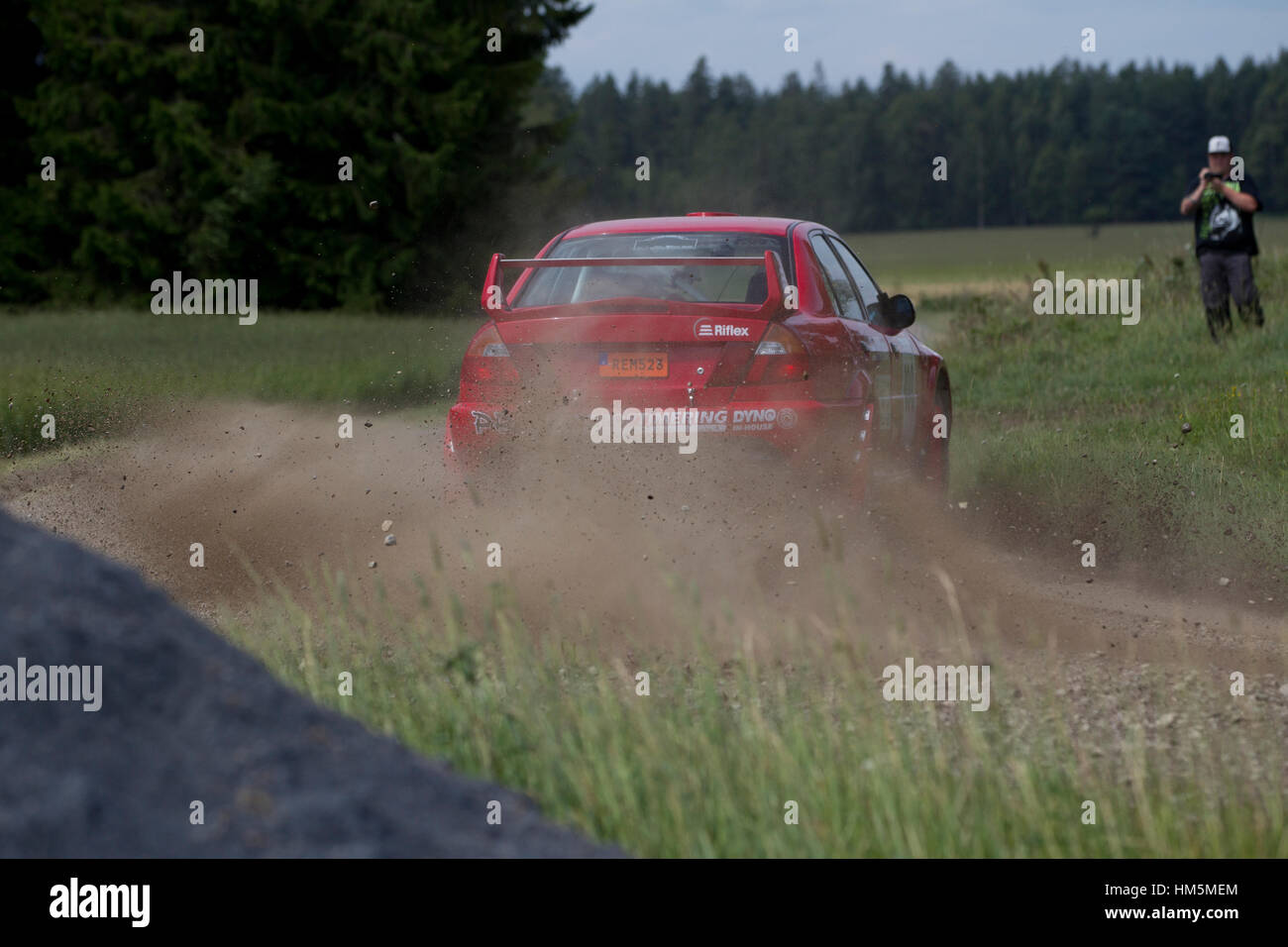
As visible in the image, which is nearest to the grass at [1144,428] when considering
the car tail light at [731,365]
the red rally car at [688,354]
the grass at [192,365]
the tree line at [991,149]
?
the red rally car at [688,354]

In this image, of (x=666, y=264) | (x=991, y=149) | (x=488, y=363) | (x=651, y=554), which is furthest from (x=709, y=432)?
(x=991, y=149)

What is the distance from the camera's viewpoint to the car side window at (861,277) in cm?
885

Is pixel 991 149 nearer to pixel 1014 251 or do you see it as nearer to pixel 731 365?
pixel 1014 251

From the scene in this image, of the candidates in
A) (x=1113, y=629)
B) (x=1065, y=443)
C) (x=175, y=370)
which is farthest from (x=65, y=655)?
(x=175, y=370)

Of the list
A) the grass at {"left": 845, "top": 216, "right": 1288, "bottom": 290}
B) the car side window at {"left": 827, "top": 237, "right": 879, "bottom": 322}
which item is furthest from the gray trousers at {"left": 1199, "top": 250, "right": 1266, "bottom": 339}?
the car side window at {"left": 827, "top": 237, "right": 879, "bottom": 322}

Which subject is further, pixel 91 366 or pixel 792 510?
pixel 91 366

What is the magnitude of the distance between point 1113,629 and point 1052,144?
97.2 metres

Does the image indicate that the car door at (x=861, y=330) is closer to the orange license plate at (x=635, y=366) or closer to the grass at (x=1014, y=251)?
the orange license plate at (x=635, y=366)

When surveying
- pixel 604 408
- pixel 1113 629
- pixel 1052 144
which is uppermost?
pixel 1052 144

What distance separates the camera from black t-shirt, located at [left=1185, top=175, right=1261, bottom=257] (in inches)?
615

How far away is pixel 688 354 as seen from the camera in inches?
284
